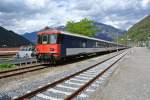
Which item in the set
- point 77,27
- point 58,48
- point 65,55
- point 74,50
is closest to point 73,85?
point 58,48

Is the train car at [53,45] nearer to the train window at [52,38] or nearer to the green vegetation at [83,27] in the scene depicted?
the train window at [52,38]

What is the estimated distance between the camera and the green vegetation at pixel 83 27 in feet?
307

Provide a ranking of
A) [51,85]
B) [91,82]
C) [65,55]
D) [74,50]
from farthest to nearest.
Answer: [74,50] < [65,55] < [91,82] < [51,85]

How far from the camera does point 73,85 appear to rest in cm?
1226

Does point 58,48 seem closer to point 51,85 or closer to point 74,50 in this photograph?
point 74,50

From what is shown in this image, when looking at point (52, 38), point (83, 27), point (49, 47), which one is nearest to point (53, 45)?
point (49, 47)

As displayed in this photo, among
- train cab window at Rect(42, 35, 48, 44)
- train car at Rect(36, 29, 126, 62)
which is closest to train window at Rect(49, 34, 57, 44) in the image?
train car at Rect(36, 29, 126, 62)

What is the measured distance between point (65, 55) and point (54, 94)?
48.1 feet

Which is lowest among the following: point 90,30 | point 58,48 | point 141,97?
point 141,97

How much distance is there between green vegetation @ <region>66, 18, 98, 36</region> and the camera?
93500 millimetres

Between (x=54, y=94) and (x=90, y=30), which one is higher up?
(x=90, y=30)

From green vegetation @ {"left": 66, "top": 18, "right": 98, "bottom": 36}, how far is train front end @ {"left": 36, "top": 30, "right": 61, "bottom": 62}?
68802mm

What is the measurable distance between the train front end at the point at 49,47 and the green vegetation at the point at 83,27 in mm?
68802

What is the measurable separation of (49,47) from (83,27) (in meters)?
71.3
